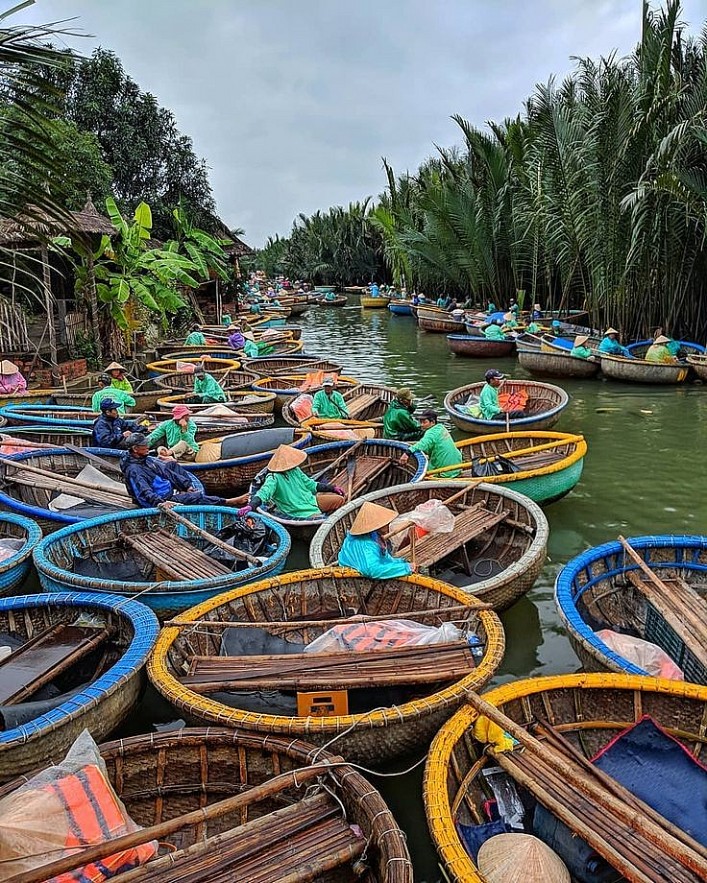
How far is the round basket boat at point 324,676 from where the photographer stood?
3705 mm

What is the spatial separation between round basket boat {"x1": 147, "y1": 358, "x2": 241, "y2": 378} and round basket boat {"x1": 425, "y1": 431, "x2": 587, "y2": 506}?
26.7 feet

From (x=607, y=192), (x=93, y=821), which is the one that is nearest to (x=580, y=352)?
(x=607, y=192)

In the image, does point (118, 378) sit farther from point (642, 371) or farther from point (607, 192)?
point (607, 192)

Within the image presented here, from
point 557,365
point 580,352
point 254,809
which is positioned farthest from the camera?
point 557,365

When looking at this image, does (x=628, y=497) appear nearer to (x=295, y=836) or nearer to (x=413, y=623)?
(x=413, y=623)

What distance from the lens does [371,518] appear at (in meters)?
5.13

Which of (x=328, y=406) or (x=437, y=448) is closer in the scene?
(x=437, y=448)

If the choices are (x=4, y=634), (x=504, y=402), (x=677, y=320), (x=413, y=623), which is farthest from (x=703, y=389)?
(x=4, y=634)

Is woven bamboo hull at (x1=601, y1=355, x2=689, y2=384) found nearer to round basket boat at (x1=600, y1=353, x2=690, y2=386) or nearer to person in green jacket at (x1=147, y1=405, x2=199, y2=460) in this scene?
round basket boat at (x1=600, y1=353, x2=690, y2=386)

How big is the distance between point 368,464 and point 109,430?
386cm

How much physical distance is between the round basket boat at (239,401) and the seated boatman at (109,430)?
2087 mm

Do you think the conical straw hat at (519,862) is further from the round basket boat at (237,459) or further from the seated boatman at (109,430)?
the seated boatman at (109,430)

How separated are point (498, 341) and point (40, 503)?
15551 millimetres

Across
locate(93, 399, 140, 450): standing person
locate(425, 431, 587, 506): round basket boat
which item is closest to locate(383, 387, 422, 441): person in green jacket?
locate(425, 431, 587, 506): round basket boat
